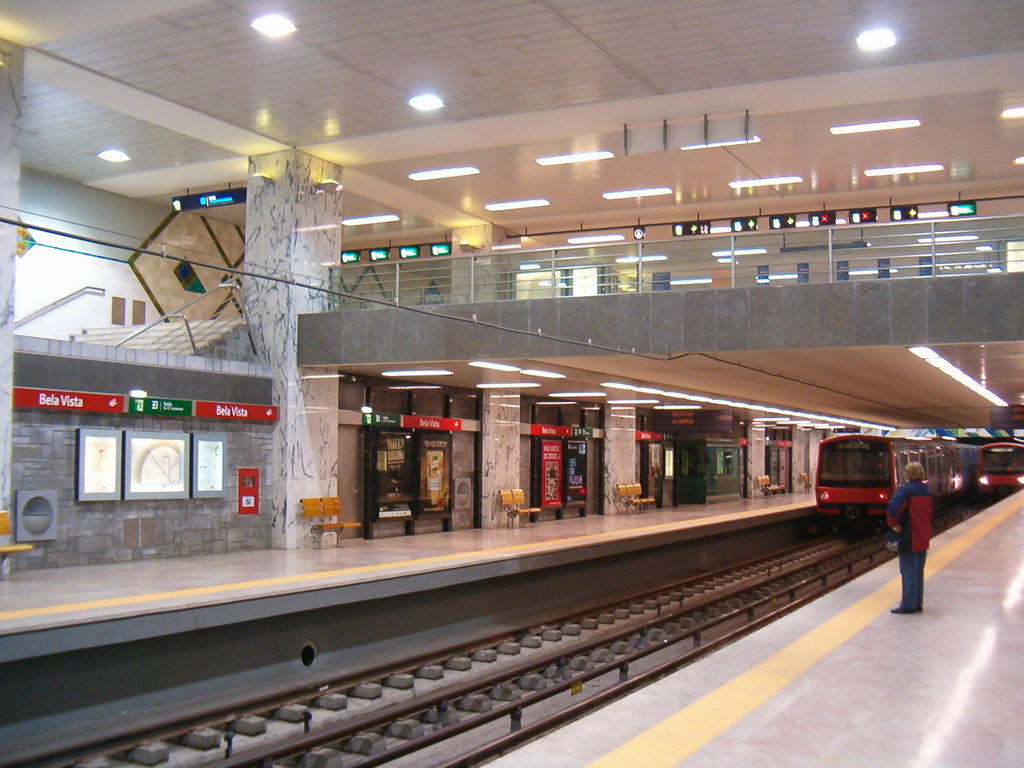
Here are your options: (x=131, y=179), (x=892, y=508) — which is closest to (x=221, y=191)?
(x=131, y=179)

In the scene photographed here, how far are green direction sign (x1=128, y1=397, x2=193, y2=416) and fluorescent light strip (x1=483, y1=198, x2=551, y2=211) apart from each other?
8463 millimetres

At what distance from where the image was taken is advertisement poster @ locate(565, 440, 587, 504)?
2436cm

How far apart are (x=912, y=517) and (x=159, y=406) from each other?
9.35 meters

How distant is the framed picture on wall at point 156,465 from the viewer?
12898mm

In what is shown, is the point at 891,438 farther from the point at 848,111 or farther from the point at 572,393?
the point at 848,111

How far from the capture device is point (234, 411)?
48.1 ft

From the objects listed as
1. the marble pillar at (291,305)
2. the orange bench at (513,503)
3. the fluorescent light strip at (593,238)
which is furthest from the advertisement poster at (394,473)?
the fluorescent light strip at (593,238)

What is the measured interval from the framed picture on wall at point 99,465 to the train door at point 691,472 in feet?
69.9

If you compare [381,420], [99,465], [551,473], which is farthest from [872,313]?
[551,473]

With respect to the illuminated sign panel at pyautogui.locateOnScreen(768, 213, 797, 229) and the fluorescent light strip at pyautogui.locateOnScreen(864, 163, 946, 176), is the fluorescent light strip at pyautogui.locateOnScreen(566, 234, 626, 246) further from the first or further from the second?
the fluorescent light strip at pyautogui.locateOnScreen(864, 163, 946, 176)

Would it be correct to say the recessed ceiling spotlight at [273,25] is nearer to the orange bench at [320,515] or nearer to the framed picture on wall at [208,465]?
the framed picture on wall at [208,465]

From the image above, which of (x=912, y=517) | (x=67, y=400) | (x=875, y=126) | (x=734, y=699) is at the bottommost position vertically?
(x=734, y=699)

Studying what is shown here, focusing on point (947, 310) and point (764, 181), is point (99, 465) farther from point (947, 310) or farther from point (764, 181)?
point (764, 181)

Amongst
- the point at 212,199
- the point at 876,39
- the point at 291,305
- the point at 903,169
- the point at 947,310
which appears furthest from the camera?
the point at 212,199
